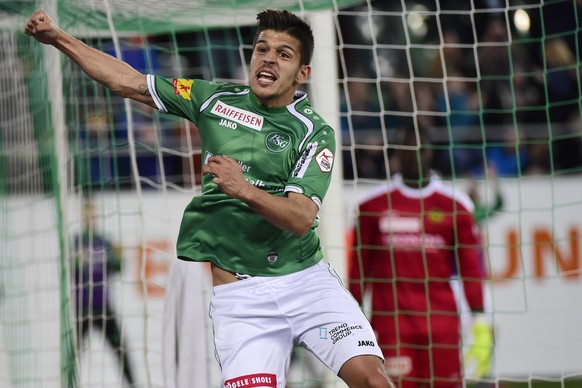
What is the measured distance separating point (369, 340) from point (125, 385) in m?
3.89

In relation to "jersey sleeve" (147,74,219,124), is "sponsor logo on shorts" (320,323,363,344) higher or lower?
lower

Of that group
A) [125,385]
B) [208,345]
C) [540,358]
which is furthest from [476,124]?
[208,345]

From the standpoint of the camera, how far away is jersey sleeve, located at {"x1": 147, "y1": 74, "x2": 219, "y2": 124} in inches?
176

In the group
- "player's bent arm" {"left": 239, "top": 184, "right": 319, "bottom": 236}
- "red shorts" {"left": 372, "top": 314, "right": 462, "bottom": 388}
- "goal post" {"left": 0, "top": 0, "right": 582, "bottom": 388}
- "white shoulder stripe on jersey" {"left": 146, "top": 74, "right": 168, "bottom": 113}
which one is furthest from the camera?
"red shorts" {"left": 372, "top": 314, "right": 462, "bottom": 388}

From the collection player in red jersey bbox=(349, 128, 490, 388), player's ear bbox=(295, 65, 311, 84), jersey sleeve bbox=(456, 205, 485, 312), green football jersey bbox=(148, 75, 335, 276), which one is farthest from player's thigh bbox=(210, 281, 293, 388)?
jersey sleeve bbox=(456, 205, 485, 312)

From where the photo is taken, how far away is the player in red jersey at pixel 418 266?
23.1 feet

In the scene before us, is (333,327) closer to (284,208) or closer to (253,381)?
(253,381)

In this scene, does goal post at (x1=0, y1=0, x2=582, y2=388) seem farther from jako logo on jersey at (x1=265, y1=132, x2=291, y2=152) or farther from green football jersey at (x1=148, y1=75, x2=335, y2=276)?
jako logo on jersey at (x1=265, y1=132, x2=291, y2=152)

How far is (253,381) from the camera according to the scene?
14.1 feet

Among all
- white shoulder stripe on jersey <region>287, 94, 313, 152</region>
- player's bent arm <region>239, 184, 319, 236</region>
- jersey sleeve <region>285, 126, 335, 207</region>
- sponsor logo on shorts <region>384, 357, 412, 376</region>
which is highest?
white shoulder stripe on jersey <region>287, 94, 313, 152</region>

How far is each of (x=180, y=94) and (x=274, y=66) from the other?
1.33 feet

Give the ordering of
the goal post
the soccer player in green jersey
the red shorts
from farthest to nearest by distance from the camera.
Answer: the red shorts < the goal post < the soccer player in green jersey

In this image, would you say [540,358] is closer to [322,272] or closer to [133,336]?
[133,336]

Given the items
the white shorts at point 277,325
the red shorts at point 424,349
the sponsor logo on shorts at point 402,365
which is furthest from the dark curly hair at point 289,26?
the sponsor logo on shorts at point 402,365
